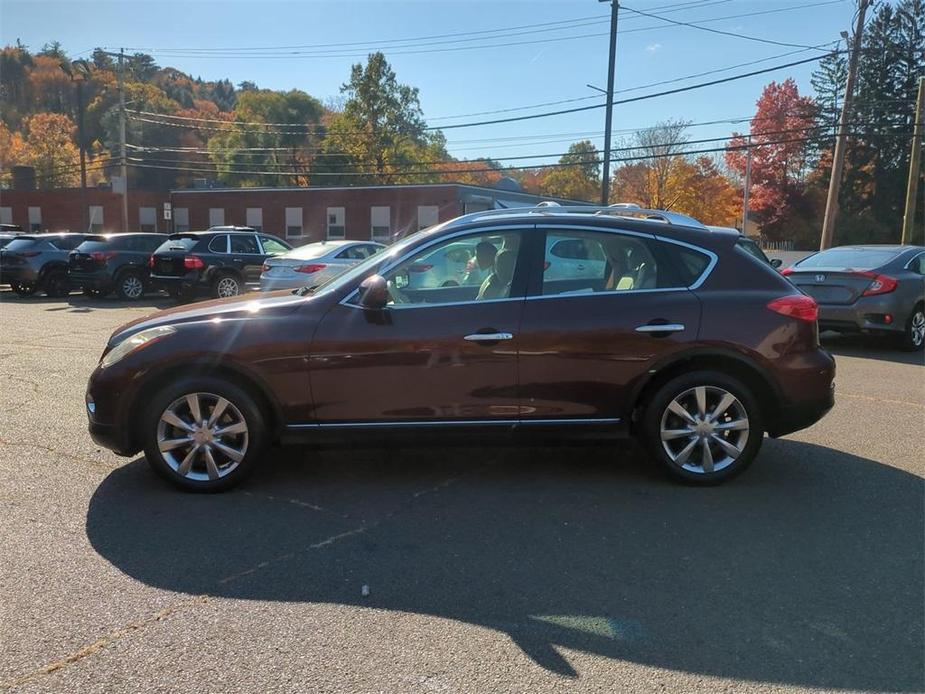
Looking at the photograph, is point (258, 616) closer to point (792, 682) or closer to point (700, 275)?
point (792, 682)

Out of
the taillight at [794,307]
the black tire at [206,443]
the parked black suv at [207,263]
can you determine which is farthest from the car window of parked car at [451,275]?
the parked black suv at [207,263]

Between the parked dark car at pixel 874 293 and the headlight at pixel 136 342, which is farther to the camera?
the parked dark car at pixel 874 293

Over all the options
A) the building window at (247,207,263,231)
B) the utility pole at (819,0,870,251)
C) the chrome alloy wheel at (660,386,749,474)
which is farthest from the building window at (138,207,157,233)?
the chrome alloy wheel at (660,386,749,474)

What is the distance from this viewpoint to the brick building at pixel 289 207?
39.8m

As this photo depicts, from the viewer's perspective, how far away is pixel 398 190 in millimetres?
40469

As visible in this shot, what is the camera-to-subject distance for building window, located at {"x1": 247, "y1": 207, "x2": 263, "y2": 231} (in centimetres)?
4441

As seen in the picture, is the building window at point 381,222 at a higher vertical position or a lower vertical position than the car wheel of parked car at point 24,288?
higher

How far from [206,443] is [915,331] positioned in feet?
33.5

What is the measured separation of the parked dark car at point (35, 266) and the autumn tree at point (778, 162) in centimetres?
4957

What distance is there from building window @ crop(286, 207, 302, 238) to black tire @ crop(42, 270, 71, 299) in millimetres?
25529

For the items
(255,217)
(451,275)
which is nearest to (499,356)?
(451,275)

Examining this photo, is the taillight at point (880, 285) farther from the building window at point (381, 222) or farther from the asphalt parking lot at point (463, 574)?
the building window at point (381, 222)

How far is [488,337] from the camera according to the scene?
4531 millimetres

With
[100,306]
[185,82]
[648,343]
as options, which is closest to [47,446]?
[648,343]
